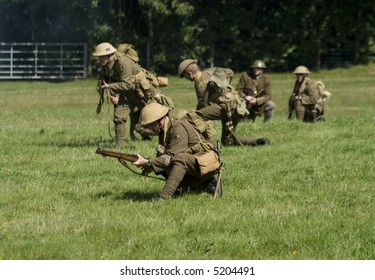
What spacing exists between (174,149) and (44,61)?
4237cm

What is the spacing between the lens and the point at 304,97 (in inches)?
911

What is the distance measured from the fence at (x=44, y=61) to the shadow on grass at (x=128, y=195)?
3980 centimetres

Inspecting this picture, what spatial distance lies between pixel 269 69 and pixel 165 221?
1832 inches

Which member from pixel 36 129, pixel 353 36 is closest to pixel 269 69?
pixel 353 36

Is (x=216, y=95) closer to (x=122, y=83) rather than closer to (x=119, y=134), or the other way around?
(x=122, y=83)

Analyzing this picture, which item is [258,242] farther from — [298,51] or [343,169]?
[298,51]

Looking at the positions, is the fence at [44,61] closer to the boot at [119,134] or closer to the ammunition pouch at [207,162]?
the boot at [119,134]

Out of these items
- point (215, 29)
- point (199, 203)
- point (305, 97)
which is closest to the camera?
point (199, 203)

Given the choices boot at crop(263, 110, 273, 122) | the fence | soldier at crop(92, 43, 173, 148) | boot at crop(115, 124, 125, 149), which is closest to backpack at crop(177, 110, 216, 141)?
soldier at crop(92, 43, 173, 148)

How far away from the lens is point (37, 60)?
168ft

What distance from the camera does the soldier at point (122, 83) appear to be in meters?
16.1

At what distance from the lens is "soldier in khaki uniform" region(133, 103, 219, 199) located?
10.3 meters

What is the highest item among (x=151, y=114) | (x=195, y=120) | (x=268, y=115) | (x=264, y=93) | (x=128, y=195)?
(x=151, y=114)

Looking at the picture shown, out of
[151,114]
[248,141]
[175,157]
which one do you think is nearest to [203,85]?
[248,141]
